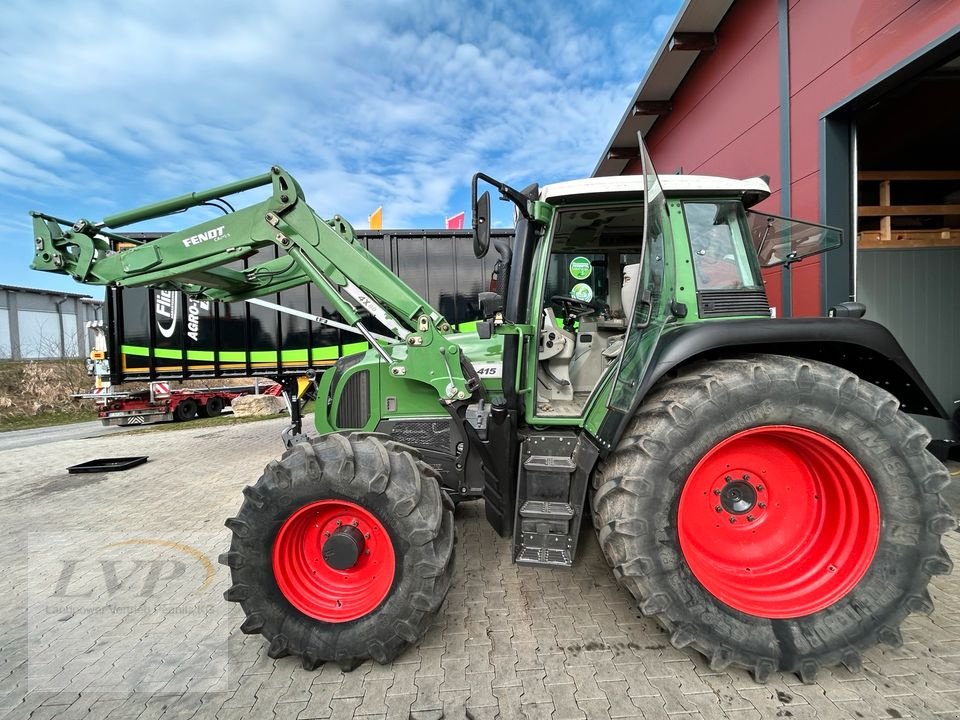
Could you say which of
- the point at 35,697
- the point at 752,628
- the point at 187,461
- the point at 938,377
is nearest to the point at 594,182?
the point at 752,628

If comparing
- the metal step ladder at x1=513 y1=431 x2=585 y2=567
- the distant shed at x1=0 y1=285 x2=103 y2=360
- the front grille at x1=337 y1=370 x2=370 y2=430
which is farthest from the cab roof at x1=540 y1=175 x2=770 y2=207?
the distant shed at x1=0 y1=285 x2=103 y2=360

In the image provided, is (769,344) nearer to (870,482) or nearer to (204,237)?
(870,482)

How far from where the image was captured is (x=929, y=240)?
16.0 ft

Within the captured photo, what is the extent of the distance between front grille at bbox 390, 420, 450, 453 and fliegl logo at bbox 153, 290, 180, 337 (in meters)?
5.89

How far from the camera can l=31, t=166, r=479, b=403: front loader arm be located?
264 centimetres

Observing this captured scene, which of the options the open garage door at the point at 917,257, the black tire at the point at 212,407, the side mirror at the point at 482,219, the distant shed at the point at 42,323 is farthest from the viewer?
the distant shed at the point at 42,323

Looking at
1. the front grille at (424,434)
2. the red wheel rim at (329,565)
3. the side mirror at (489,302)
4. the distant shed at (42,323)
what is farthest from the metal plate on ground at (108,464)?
the distant shed at (42,323)

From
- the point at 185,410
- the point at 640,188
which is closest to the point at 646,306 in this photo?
the point at 640,188

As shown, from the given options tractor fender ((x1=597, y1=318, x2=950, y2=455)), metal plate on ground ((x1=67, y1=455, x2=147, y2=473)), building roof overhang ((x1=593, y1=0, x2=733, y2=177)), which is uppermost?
building roof overhang ((x1=593, y1=0, x2=733, y2=177))

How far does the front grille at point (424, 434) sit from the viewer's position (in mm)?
2912

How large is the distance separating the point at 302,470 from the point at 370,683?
994 millimetres

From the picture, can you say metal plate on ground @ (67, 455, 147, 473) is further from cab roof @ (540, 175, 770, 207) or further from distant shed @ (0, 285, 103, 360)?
distant shed @ (0, 285, 103, 360)

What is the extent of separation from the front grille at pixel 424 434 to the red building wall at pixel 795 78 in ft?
12.5

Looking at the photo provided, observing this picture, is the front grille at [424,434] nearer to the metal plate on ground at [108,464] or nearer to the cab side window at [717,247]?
the cab side window at [717,247]
